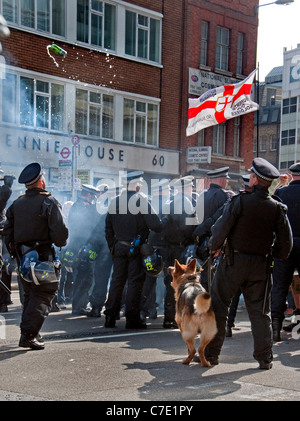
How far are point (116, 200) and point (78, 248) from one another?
6.91 ft

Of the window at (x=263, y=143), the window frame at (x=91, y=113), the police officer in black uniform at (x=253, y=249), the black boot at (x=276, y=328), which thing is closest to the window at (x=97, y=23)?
the window frame at (x=91, y=113)

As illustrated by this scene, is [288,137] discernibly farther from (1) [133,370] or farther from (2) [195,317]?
(1) [133,370]

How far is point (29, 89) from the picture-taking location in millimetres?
21703

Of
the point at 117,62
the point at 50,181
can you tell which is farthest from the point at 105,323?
the point at 117,62

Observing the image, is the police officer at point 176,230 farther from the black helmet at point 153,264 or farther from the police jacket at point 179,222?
the black helmet at point 153,264

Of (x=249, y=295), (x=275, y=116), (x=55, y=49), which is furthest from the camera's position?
(x=275, y=116)

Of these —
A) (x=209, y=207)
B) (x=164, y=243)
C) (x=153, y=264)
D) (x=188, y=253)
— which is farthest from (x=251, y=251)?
(x=164, y=243)

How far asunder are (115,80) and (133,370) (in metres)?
18.8

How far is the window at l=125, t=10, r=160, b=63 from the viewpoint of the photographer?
2519cm

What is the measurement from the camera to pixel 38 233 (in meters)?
7.95

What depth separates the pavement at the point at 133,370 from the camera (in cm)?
565

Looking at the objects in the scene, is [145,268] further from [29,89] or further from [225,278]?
[29,89]
